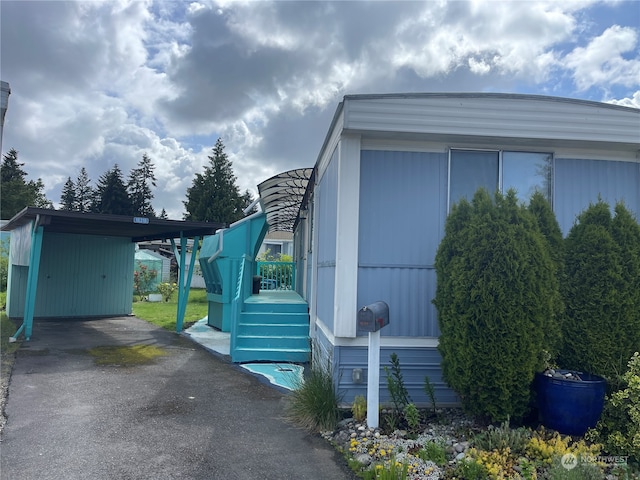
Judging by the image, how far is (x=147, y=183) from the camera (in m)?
45.4

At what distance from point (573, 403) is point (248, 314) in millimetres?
5449

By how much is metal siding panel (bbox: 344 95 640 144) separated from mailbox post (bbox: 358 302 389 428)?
1799mm

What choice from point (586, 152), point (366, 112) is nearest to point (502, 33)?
point (586, 152)

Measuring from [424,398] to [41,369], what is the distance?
5476 millimetres

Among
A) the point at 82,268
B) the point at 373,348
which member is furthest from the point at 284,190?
the point at 82,268

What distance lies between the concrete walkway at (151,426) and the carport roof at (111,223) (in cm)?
268

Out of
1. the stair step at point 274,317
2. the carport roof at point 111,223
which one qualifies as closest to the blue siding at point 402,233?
the stair step at point 274,317

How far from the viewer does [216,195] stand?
3528 cm

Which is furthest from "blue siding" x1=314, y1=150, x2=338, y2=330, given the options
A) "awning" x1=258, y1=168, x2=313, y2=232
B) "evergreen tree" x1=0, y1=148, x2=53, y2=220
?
"evergreen tree" x1=0, y1=148, x2=53, y2=220

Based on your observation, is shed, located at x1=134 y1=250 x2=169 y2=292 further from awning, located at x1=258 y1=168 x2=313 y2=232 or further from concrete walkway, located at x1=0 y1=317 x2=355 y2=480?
concrete walkway, located at x1=0 y1=317 x2=355 y2=480

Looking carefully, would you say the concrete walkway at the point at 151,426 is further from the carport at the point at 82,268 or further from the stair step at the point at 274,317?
the carport at the point at 82,268

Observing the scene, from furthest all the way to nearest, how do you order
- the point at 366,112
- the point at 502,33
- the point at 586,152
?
1. the point at 502,33
2. the point at 586,152
3. the point at 366,112

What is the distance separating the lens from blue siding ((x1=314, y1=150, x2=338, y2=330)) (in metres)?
5.33

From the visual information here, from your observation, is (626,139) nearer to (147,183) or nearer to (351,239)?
(351,239)
